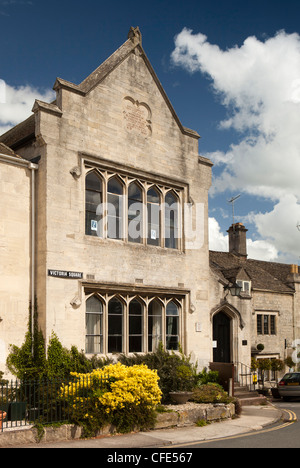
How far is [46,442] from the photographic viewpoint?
38.0 feet

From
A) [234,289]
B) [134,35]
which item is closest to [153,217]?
[234,289]

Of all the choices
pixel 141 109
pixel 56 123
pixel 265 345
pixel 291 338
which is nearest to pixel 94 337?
pixel 56 123

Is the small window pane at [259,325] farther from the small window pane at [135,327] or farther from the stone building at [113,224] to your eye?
the small window pane at [135,327]

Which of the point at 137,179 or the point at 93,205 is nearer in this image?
the point at 93,205

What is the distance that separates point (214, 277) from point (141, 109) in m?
7.66

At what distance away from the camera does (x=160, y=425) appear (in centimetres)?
1363

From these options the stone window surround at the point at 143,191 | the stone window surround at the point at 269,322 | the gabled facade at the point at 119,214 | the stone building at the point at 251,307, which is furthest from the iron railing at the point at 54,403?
the stone window surround at the point at 269,322

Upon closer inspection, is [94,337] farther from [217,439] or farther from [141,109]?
[141,109]

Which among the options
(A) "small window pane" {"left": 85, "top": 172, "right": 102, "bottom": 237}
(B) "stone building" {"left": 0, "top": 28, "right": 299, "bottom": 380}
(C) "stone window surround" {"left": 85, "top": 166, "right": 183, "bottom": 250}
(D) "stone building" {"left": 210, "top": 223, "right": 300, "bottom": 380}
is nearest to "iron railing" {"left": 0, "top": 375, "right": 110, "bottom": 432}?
(B) "stone building" {"left": 0, "top": 28, "right": 299, "bottom": 380}

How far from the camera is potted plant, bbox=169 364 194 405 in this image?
15.8 m

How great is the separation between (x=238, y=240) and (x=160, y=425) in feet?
75.3

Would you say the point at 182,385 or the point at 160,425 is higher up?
the point at 182,385

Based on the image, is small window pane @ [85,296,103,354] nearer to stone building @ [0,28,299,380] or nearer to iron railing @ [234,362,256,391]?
stone building @ [0,28,299,380]

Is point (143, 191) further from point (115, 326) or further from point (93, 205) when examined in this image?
point (115, 326)
